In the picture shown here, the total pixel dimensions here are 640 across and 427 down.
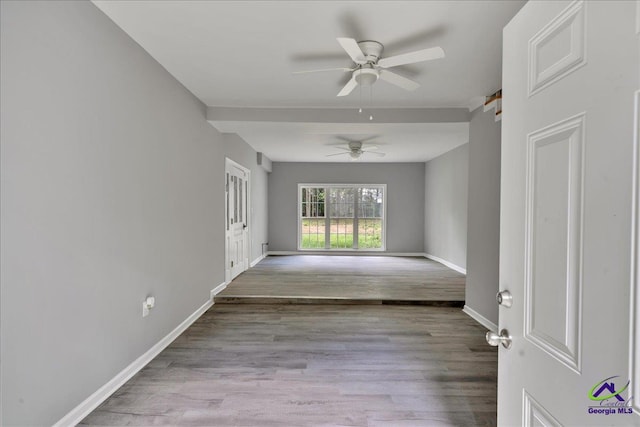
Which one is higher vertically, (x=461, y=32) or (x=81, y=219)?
(x=461, y=32)

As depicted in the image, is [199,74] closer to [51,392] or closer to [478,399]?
[51,392]

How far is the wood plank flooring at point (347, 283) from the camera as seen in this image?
4.16m

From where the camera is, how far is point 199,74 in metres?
2.97

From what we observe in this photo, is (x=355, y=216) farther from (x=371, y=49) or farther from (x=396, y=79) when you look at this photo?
(x=371, y=49)

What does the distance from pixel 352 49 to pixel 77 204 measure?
1.98m

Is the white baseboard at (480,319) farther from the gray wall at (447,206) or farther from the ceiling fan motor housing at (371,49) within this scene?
the ceiling fan motor housing at (371,49)

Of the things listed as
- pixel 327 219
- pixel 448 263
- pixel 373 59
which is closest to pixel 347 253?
pixel 327 219

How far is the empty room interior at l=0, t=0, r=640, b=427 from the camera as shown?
0.78 metres

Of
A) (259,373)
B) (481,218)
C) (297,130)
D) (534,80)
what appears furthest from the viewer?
(297,130)

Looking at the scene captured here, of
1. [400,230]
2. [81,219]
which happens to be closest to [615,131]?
[81,219]

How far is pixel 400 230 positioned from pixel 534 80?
24.4ft

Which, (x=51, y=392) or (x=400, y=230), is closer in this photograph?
(x=51, y=392)

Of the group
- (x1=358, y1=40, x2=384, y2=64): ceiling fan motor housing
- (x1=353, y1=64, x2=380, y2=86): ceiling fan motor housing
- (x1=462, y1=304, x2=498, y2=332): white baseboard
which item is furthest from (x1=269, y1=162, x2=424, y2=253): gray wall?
(x1=358, y1=40, x2=384, y2=64): ceiling fan motor housing

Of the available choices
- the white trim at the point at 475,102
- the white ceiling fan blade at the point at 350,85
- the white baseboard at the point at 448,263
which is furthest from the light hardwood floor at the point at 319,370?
the white trim at the point at 475,102
